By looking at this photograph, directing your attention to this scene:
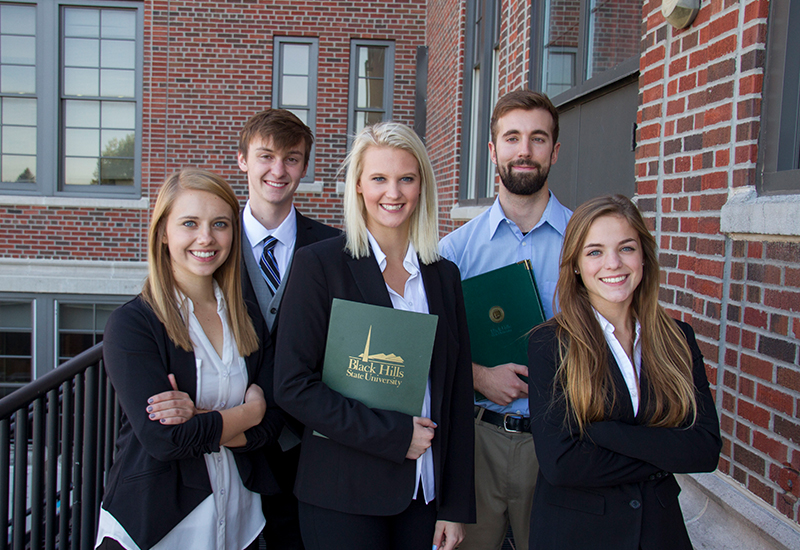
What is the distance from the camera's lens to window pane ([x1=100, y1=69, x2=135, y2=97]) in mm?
9914

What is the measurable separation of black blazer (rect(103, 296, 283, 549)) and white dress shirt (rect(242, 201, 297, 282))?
30.9 inches

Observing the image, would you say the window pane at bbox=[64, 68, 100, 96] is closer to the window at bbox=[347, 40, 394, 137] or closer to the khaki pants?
the window at bbox=[347, 40, 394, 137]

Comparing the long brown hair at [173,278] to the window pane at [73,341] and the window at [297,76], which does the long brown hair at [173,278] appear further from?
the window pane at [73,341]

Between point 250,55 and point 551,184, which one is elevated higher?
point 250,55

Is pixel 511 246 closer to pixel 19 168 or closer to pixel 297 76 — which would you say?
pixel 297 76

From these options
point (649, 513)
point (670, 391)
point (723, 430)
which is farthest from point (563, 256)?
point (723, 430)

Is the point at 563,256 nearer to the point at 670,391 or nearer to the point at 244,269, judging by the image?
the point at 670,391

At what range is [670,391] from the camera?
171 centimetres

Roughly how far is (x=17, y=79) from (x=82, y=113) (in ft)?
3.60

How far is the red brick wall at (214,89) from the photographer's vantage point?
9.77 meters

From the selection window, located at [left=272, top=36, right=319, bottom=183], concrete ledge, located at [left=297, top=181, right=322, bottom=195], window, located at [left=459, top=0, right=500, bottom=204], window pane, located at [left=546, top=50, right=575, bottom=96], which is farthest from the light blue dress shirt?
window, located at [left=272, top=36, right=319, bottom=183]

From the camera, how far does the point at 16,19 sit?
9.74 meters

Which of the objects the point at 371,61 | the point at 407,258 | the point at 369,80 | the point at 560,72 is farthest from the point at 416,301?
the point at 371,61

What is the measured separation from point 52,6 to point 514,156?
10.2m
